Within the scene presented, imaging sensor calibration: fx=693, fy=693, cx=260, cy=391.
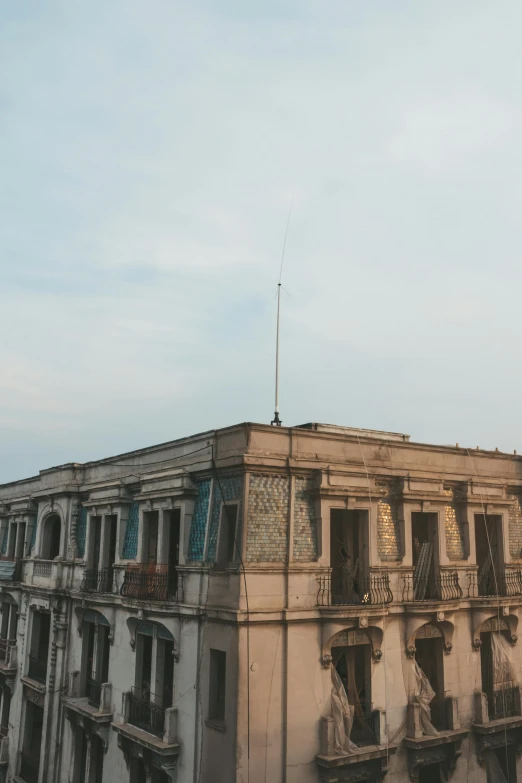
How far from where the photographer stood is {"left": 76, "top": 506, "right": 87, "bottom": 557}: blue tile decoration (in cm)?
2909

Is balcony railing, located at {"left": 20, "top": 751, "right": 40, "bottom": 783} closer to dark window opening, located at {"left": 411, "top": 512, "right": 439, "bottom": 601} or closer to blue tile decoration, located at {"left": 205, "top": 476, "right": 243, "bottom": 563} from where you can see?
blue tile decoration, located at {"left": 205, "top": 476, "right": 243, "bottom": 563}

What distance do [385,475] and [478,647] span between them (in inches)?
277

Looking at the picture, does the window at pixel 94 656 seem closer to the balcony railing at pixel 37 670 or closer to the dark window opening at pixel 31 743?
the balcony railing at pixel 37 670

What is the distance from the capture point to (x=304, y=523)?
20.6 metres

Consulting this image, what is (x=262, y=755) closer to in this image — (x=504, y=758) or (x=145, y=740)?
(x=145, y=740)

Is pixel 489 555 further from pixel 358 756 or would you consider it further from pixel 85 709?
pixel 85 709

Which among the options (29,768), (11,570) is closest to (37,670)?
(29,768)

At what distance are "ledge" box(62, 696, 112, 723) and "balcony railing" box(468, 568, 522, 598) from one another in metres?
13.9

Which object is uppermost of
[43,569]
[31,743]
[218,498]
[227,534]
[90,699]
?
[218,498]

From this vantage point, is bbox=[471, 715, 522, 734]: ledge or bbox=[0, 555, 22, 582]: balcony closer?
bbox=[471, 715, 522, 734]: ledge

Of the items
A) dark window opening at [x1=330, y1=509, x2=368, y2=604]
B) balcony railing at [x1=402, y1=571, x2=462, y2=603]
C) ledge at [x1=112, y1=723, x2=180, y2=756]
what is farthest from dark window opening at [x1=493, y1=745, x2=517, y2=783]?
ledge at [x1=112, y1=723, x2=180, y2=756]

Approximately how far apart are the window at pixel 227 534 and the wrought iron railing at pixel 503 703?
11220 millimetres

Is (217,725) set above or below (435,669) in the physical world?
below

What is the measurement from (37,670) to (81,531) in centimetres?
702
